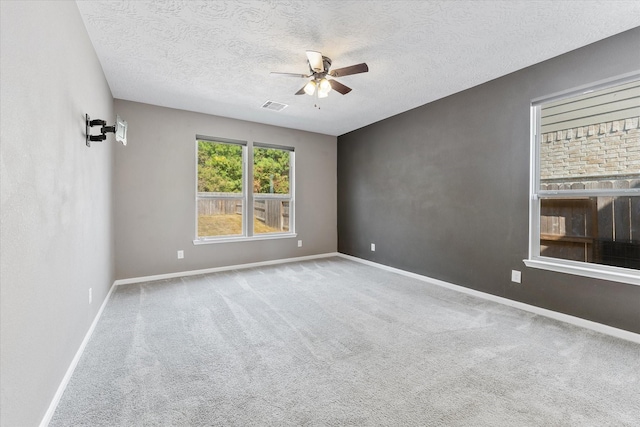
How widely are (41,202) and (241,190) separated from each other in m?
3.55

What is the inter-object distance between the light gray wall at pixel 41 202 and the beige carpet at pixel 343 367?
1.33 ft

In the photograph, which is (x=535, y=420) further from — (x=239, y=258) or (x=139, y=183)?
(x=139, y=183)

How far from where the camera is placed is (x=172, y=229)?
4395mm

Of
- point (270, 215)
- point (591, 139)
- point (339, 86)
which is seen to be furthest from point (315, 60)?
point (270, 215)

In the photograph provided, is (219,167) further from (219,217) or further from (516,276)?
(516,276)

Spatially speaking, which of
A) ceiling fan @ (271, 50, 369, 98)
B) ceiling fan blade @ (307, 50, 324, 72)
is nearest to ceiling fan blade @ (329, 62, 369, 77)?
ceiling fan @ (271, 50, 369, 98)

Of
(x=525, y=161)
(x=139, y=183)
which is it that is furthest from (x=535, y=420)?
(x=139, y=183)

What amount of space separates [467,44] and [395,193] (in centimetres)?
250

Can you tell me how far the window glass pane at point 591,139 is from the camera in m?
2.53

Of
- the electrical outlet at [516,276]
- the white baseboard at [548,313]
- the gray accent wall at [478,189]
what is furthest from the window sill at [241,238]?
the electrical outlet at [516,276]

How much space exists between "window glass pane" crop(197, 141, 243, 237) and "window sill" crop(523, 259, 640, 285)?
13.9ft

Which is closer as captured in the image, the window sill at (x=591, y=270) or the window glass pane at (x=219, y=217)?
the window sill at (x=591, y=270)

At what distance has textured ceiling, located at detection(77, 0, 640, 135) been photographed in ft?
7.13

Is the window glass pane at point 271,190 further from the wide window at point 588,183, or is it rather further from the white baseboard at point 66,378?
the wide window at point 588,183
